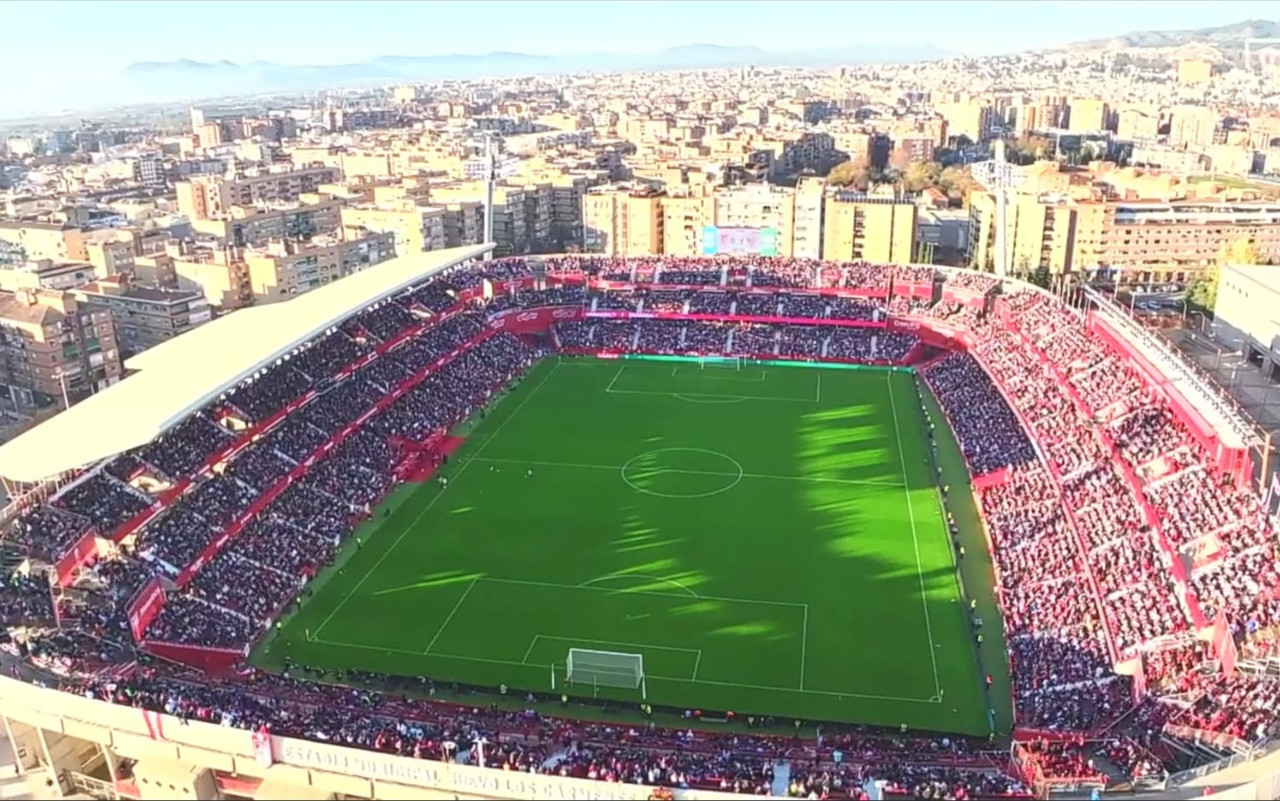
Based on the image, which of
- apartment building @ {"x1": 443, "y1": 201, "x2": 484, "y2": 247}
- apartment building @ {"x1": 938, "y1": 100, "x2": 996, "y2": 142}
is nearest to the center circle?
apartment building @ {"x1": 443, "y1": 201, "x2": 484, "y2": 247}

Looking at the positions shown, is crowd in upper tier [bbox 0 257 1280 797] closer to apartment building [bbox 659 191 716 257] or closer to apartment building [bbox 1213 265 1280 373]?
apartment building [bbox 1213 265 1280 373]

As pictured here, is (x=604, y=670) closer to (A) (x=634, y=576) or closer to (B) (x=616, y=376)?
(A) (x=634, y=576)

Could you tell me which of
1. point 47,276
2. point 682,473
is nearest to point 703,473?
point 682,473

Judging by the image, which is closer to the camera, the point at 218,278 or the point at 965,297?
the point at 965,297

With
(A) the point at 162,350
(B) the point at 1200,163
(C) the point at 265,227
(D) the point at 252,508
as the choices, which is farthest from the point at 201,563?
(B) the point at 1200,163

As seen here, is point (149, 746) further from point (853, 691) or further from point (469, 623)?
point (853, 691)

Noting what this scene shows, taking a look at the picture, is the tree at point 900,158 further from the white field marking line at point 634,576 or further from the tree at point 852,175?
the white field marking line at point 634,576
